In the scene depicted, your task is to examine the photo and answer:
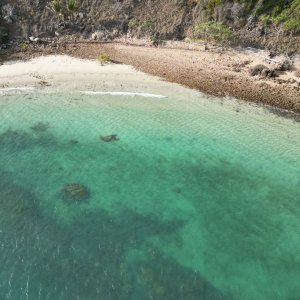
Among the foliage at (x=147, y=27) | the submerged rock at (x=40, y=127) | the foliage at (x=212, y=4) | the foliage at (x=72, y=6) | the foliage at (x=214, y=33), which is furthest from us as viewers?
the foliage at (x=72, y=6)

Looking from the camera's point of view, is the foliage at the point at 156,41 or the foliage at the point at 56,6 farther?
the foliage at the point at 56,6

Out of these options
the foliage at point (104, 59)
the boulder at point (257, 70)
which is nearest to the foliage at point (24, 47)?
the foliage at point (104, 59)

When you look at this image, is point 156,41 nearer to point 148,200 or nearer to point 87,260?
point 148,200

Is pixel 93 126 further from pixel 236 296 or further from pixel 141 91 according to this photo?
pixel 236 296

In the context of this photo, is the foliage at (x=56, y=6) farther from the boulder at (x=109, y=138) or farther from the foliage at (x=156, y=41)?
the boulder at (x=109, y=138)

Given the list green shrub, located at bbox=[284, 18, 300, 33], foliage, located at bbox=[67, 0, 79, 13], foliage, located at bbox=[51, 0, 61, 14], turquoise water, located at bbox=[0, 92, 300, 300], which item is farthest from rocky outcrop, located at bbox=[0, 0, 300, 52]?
turquoise water, located at bbox=[0, 92, 300, 300]

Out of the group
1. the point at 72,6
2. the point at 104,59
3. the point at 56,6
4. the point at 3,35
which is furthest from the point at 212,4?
the point at 3,35
